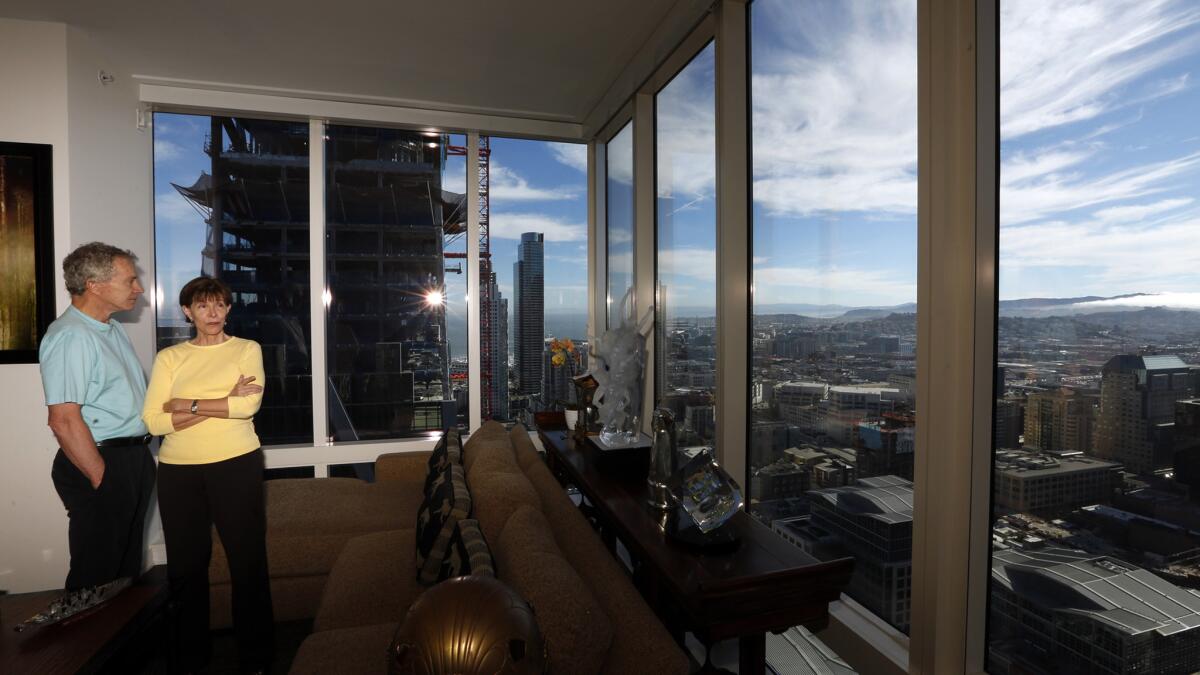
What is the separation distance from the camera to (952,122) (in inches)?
59.8

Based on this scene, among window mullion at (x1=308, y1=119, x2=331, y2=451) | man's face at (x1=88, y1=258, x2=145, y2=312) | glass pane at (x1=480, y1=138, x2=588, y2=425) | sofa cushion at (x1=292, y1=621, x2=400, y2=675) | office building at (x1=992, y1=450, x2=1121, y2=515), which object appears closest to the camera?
office building at (x1=992, y1=450, x2=1121, y2=515)

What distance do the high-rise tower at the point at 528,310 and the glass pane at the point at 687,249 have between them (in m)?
1.40

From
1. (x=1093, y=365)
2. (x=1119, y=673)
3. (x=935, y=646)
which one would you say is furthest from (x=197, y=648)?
(x=1093, y=365)

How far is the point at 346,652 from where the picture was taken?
1682 millimetres

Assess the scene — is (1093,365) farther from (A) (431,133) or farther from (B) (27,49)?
(B) (27,49)

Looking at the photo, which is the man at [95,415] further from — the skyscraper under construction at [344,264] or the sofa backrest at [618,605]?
the skyscraper under construction at [344,264]

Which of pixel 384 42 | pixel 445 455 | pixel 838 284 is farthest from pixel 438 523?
pixel 384 42

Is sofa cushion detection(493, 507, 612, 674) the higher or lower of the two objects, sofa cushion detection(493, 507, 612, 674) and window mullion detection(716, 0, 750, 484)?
the lower

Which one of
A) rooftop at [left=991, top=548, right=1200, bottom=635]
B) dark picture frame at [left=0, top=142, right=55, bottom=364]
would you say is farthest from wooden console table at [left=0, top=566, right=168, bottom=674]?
rooftop at [left=991, top=548, right=1200, bottom=635]

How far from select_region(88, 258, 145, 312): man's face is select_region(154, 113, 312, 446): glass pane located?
73.3 inches

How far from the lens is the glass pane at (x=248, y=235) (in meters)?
→ 4.03

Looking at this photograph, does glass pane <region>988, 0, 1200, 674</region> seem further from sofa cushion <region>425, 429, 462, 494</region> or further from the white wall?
the white wall

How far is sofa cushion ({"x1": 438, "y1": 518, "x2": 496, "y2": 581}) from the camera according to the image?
1502 millimetres

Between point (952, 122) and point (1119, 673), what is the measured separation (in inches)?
51.7
